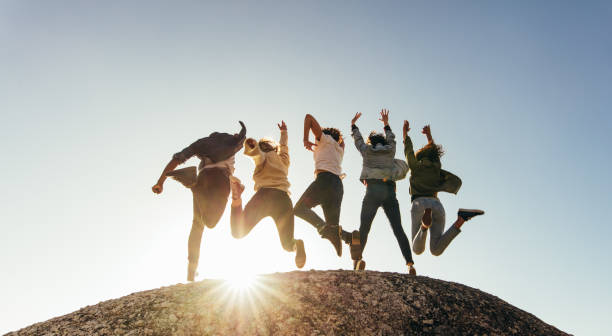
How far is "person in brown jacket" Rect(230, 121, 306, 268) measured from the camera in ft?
22.5

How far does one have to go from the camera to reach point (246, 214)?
6898 mm

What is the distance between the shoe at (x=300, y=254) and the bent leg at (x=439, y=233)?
2.41m

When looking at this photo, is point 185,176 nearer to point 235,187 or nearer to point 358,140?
point 235,187

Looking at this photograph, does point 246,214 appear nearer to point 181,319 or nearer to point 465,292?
point 181,319

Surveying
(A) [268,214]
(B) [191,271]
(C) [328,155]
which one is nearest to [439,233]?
(C) [328,155]

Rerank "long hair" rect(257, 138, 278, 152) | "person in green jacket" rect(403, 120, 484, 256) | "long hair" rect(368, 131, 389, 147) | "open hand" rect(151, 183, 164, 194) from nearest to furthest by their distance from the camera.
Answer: "open hand" rect(151, 183, 164, 194) < "person in green jacket" rect(403, 120, 484, 256) < "long hair" rect(257, 138, 278, 152) < "long hair" rect(368, 131, 389, 147)

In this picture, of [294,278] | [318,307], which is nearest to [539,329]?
[318,307]

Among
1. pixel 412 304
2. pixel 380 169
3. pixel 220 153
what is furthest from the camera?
pixel 380 169

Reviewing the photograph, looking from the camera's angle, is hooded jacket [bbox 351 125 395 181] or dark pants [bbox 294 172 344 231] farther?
hooded jacket [bbox 351 125 395 181]

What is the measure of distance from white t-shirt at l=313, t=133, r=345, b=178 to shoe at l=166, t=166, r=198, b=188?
7.86ft

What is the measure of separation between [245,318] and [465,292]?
12.3 ft

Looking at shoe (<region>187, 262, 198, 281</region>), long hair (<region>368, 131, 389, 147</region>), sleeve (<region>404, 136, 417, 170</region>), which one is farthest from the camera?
long hair (<region>368, 131, 389, 147</region>)

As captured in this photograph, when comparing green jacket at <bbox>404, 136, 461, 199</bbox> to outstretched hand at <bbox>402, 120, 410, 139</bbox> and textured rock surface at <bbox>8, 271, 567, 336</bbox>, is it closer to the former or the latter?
outstretched hand at <bbox>402, 120, 410, 139</bbox>

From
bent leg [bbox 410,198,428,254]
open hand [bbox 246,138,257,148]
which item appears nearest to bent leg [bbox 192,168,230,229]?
open hand [bbox 246,138,257,148]
